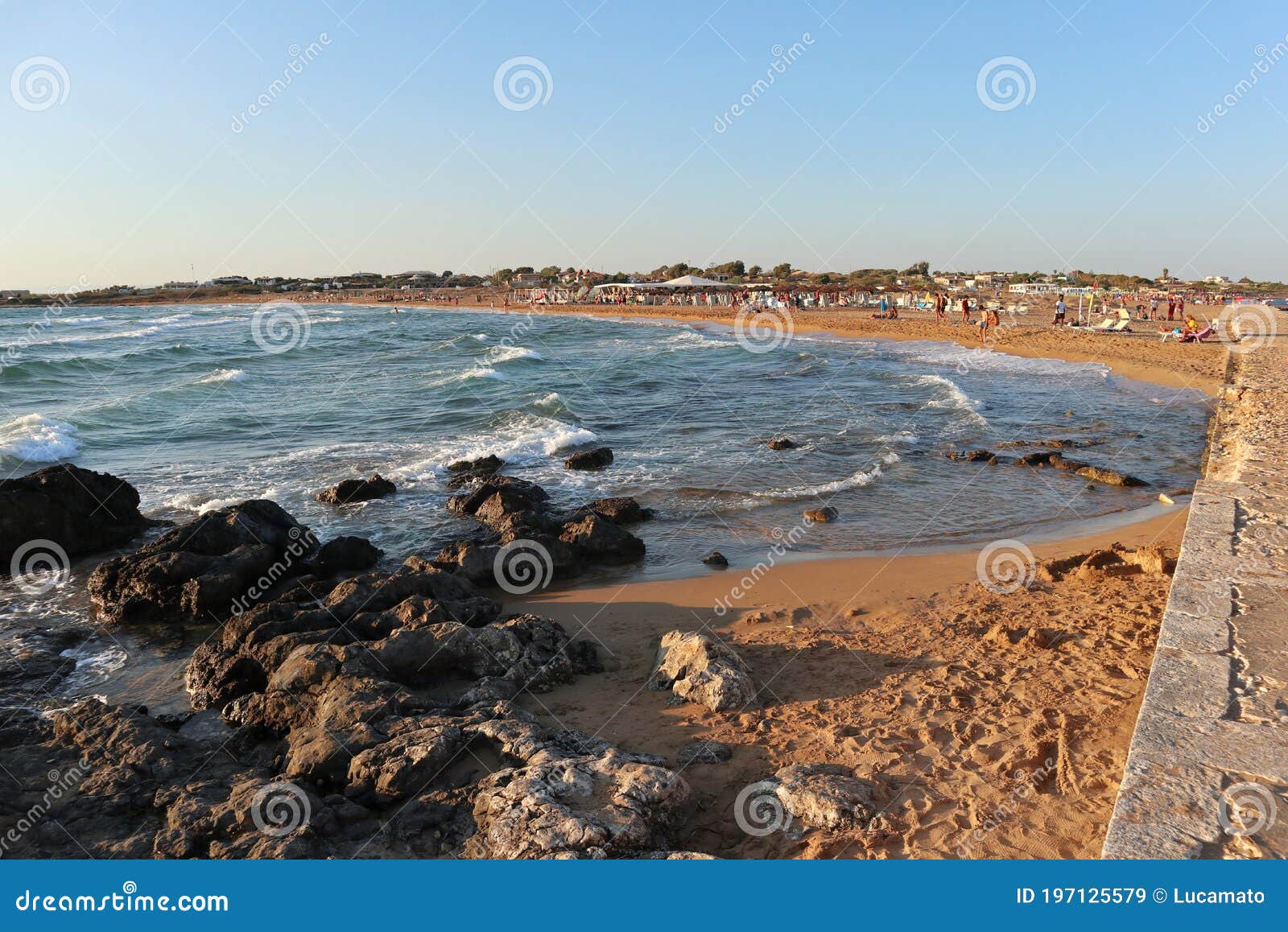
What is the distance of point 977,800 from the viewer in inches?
191

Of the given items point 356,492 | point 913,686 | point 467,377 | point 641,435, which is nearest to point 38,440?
point 356,492

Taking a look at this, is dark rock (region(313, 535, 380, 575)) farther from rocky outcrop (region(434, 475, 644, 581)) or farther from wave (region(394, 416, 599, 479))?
wave (region(394, 416, 599, 479))

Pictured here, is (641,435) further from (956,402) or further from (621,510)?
(956,402)

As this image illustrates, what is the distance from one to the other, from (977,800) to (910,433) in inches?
569

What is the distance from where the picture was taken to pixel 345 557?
10000 mm

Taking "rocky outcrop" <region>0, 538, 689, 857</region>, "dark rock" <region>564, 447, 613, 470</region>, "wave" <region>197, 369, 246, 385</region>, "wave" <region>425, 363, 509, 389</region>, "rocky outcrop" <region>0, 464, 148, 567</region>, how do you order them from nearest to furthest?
"rocky outcrop" <region>0, 538, 689, 857</region>
"rocky outcrop" <region>0, 464, 148, 567</region>
"dark rock" <region>564, 447, 613, 470</region>
"wave" <region>425, 363, 509, 389</region>
"wave" <region>197, 369, 246, 385</region>

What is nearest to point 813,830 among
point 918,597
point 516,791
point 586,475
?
point 516,791

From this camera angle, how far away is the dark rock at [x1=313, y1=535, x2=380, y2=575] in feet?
32.5

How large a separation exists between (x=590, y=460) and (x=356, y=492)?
4674 mm

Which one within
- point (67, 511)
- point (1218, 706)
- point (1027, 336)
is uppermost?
point (1027, 336)

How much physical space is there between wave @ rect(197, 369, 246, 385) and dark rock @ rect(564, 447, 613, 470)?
66.2 ft

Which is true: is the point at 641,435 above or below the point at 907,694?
above

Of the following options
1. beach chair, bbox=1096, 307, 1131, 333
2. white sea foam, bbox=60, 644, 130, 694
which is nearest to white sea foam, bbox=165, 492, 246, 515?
white sea foam, bbox=60, 644, 130, 694

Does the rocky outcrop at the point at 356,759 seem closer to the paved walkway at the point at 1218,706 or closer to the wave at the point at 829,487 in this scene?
the paved walkway at the point at 1218,706
